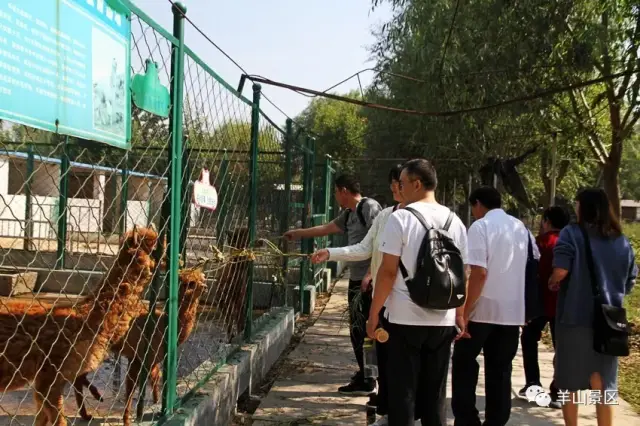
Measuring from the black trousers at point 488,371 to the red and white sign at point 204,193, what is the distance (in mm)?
2095

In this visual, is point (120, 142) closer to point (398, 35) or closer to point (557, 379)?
point (557, 379)

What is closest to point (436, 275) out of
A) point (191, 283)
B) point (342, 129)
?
point (191, 283)

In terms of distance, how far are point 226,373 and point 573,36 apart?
20.4ft

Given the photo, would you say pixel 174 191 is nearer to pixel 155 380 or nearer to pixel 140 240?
pixel 140 240

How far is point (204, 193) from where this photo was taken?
11.5 feet

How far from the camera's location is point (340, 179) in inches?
215

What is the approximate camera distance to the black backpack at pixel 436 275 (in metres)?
3.24

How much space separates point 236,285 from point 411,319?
2303 mm

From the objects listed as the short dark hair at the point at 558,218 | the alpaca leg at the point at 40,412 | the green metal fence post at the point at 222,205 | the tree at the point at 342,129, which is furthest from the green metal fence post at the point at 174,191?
the tree at the point at 342,129

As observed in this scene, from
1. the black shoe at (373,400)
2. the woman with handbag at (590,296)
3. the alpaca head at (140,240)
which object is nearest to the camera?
the alpaca head at (140,240)

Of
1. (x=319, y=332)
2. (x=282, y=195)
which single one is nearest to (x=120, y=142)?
(x=282, y=195)

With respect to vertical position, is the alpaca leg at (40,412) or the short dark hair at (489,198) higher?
the short dark hair at (489,198)

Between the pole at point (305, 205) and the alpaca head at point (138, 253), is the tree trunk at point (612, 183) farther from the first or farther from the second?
the alpaca head at point (138, 253)

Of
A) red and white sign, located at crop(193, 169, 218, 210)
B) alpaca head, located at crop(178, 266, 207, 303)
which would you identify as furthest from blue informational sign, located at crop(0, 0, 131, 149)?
alpaca head, located at crop(178, 266, 207, 303)
